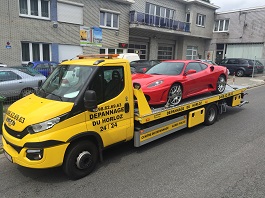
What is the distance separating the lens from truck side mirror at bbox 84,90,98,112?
355cm

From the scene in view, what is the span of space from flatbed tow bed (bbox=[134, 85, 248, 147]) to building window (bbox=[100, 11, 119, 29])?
14.6m

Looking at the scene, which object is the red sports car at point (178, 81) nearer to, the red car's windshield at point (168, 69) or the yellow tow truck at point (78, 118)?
the red car's windshield at point (168, 69)

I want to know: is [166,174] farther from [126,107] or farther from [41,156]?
[41,156]

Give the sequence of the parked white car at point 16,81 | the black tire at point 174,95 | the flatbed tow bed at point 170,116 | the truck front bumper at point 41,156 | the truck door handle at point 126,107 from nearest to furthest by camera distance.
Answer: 1. the truck front bumper at point 41,156
2. the truck door handle at point 126,107
3. the flatbed tow bed at point 170,116
4. the black tire at point 174,95
5. the parked white car at point 16,81

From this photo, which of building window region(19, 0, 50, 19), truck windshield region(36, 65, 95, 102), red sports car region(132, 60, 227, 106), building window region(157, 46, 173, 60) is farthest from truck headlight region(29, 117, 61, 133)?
building window region(157, 46, 173, 60)

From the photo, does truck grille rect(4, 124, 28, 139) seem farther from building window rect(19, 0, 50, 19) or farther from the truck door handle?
building window rect(19, 0, 50, 19)

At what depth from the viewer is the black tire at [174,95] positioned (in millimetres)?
5764

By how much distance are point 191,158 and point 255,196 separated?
1.44m

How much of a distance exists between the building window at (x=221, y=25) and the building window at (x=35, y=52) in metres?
23.4

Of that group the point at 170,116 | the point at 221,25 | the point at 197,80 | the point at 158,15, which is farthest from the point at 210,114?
the point at 221,25

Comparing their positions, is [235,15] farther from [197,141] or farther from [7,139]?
[7,139]

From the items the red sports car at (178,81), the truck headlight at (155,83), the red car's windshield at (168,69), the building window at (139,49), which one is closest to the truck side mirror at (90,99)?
the red sports car at (178,81)

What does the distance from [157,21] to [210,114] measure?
17.9m

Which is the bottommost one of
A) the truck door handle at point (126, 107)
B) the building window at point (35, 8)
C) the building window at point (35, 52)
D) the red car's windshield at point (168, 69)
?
the truck door handle at point (126, 107)
